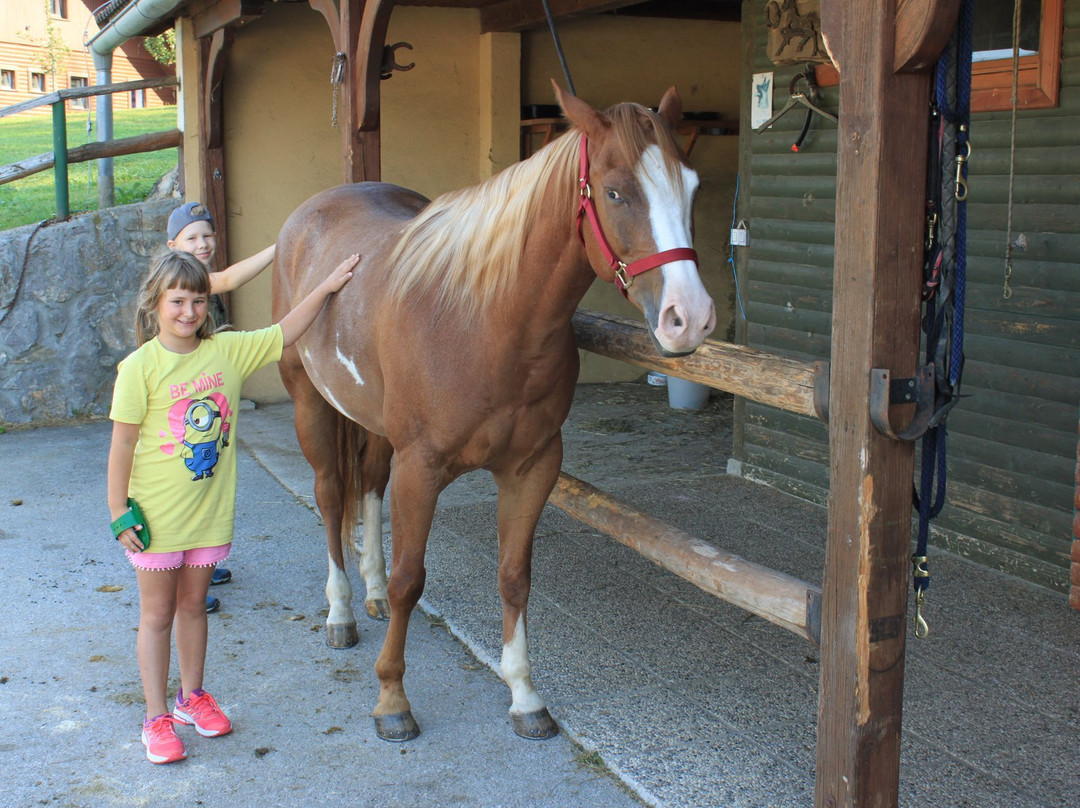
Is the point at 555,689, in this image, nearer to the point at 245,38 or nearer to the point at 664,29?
the point at 245,38

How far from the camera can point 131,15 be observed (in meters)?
7.16

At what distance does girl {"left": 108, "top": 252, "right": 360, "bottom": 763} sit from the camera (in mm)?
2625

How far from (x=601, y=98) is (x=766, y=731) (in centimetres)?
626

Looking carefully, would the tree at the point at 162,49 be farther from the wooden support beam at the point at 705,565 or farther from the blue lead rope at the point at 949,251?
the blue lead rope at the point at 949,251

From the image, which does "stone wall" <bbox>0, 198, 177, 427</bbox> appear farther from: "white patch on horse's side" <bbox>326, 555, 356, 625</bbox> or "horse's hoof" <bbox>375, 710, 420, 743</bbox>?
"horse's hoof" <bbox>375, 710, 420, 743</bbox>

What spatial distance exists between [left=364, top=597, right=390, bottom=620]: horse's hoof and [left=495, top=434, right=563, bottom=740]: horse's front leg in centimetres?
92

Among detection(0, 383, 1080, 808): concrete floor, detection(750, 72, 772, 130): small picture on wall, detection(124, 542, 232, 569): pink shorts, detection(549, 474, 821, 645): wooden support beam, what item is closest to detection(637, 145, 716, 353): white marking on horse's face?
detection(549, 474, 821, 645): wooden support beam

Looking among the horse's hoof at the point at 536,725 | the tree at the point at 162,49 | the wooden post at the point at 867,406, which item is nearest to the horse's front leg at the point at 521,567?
the horse's hoof at the point at 536,725

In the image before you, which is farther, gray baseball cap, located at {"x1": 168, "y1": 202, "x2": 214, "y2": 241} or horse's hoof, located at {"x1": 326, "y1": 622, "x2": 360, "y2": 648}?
gray baseball cap, located at {"x1": 168, "y1": 202, "x2": 214, "y2": 241}

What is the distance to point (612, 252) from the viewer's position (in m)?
2.23

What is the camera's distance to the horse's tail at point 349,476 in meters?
3.83

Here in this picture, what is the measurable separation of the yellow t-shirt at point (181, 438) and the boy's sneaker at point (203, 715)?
0.49 metres

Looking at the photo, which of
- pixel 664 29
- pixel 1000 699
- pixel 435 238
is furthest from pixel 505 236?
pixel 664 29

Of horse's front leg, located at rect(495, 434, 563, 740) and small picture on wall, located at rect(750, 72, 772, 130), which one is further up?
small picture on wall, located at rect(750, 72, 772, 130)
